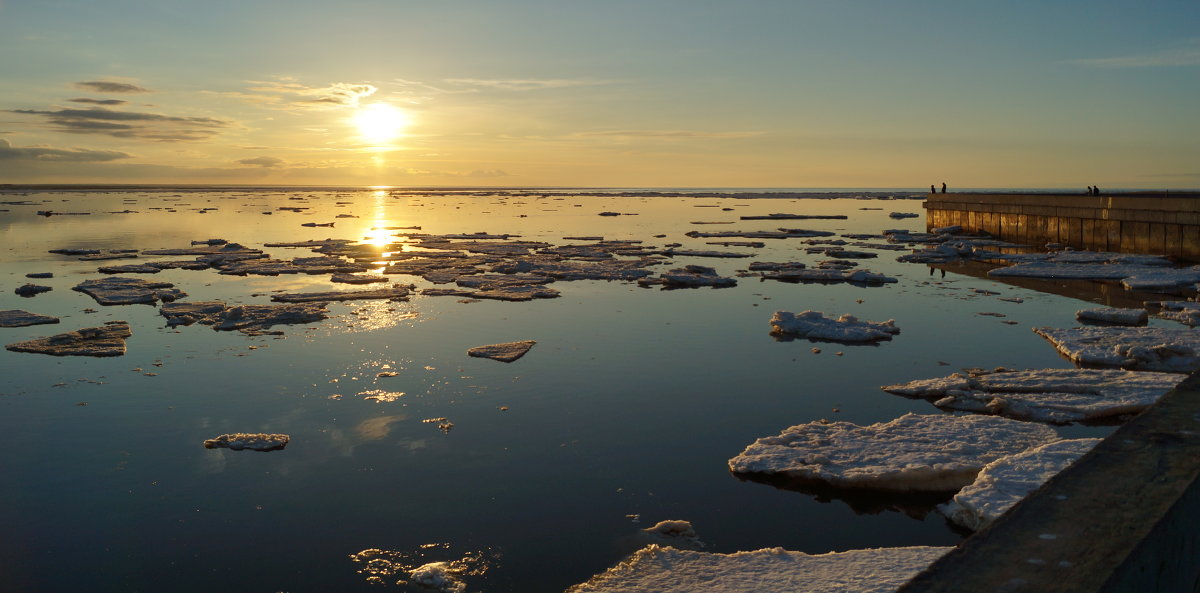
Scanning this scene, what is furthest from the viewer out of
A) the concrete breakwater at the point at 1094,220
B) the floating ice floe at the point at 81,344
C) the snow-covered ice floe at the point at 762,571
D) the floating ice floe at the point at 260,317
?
the concrete breakwater at the point at 1094,220

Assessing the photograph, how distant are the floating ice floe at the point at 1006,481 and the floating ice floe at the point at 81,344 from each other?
981 centimetres

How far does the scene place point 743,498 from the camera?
5551 mm

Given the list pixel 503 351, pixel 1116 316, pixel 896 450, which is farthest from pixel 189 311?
pixel 1116 316

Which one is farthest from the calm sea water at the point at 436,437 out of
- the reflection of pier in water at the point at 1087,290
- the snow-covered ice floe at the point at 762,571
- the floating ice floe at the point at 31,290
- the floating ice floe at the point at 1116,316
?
the reflection of pier in water at the point at 1087,290

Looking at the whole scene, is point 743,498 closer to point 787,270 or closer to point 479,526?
point 479,526

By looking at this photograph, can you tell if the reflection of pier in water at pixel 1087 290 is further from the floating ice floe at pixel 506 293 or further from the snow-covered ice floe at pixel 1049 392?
the floating ice floe at pixel 506 293

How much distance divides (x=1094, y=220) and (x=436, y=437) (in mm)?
25141

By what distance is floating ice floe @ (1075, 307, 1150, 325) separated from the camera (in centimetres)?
1205

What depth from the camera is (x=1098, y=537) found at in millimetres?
1861

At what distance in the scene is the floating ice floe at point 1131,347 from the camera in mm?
9094

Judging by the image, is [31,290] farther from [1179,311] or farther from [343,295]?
[1179,311]

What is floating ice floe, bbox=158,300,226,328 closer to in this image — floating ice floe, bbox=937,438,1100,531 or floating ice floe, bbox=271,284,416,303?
floating ice floe, bbox=271,284,416,303

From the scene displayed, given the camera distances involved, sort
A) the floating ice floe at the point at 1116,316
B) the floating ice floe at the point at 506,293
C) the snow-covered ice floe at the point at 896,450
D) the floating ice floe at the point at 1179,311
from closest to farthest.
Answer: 1. the snow-covered ice floe at the point at 896,450
2. the floating ice floe at the point at 1116,316
3. the floating ice floe at the point at 1179,311
4. the floating ice floe at the point at 506,293

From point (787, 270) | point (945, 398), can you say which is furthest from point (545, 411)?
point (787, 270)
